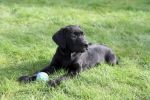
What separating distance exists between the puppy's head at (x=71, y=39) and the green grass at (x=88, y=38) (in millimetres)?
384

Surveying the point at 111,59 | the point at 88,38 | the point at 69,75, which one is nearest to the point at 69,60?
the point at 69,75

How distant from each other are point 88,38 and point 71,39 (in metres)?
2.28

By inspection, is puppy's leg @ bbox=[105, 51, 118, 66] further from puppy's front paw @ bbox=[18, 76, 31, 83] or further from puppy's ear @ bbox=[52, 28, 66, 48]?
puppy's front paw @ bbox=[18, 76, 31, 83]

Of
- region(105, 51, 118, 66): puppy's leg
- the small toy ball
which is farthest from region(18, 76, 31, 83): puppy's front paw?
region(105, 51, 118, 66): puppy's leg

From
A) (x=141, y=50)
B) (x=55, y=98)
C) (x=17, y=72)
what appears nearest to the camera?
(x=55, y=98)

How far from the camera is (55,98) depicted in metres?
4.80

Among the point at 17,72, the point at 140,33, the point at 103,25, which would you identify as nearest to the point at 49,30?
the point at 103,25

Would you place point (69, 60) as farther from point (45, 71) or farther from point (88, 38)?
point (88, 38)

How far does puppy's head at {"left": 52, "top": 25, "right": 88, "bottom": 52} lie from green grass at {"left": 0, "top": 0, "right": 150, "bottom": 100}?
38 centimetres

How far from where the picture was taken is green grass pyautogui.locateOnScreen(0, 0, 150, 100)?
506cm

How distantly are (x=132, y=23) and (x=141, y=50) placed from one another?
6.22ft

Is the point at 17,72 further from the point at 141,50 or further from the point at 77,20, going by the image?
the point at 77,20

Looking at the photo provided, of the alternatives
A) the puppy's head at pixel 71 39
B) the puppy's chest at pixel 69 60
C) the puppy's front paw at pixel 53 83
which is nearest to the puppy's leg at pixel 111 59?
the puppy's chest at pixel 69 60

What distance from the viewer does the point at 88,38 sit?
7.77 m
